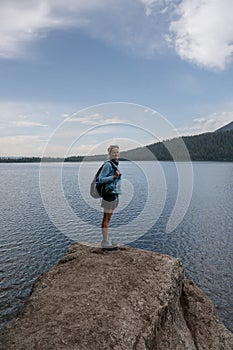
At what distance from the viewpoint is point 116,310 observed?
25.3ft

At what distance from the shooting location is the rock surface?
6957mm

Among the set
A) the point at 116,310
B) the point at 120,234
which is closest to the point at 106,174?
the point at 116,310

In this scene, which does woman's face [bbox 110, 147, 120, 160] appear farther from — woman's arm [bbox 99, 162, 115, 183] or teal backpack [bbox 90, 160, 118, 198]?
woman's arm [bbox 99, 162, 115, 183]

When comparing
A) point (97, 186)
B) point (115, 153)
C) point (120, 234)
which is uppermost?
point (115, 153)

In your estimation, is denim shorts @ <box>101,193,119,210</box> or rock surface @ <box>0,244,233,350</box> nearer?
rock surface @ <box>0,244,233,350</box>

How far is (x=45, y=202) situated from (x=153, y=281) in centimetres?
3424

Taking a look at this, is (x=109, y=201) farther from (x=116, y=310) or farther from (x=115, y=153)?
(x=116, y=310)

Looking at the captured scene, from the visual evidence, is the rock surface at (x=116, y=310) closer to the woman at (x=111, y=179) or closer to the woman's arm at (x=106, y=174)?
the woman at (x=111, y=179)

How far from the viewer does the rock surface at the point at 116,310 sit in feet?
22.8

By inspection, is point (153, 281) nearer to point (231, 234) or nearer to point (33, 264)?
point (33, 264)

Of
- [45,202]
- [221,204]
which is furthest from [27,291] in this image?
[221,204]

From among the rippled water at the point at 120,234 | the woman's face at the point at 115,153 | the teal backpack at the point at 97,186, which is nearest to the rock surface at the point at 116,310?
the teal backpack at the point at 97,186

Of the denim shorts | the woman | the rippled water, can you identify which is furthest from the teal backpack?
the rippled water

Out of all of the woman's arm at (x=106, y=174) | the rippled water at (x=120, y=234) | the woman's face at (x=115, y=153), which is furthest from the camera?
the rippled water at (x=120, y=234)
